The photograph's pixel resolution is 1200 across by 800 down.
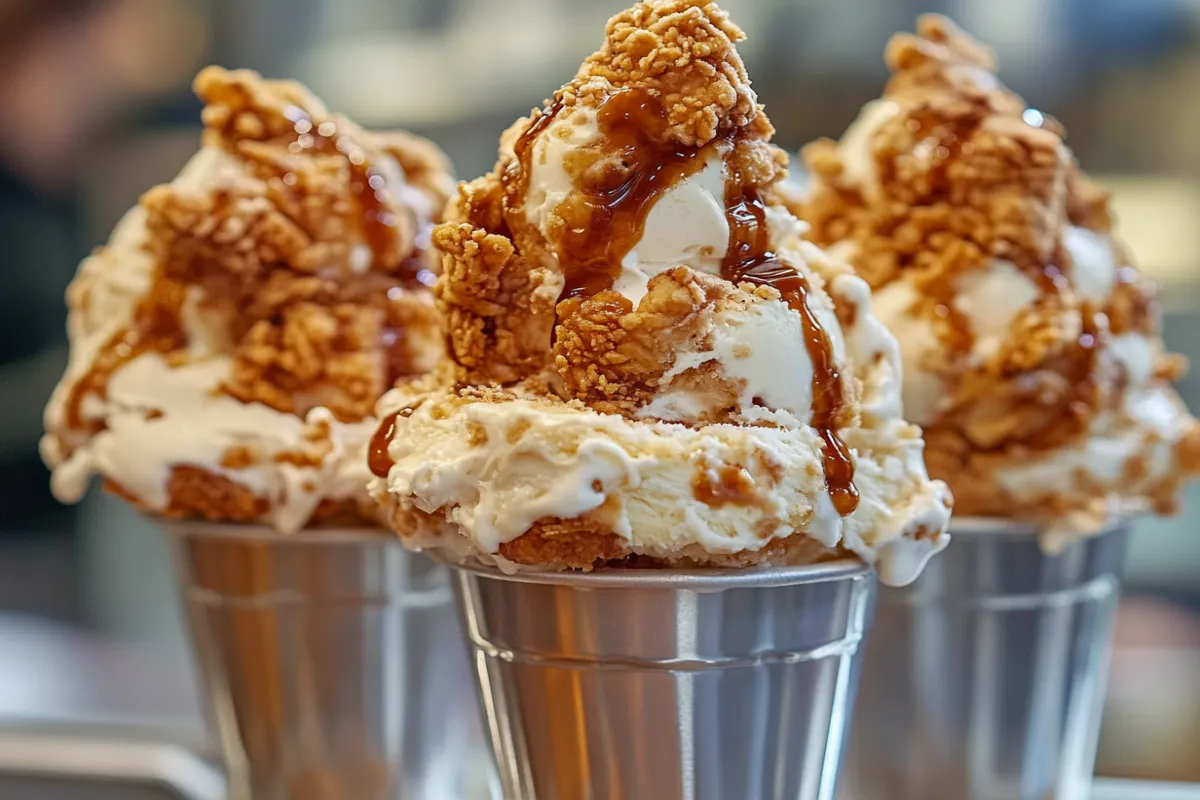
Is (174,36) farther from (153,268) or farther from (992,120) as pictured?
(992,120)

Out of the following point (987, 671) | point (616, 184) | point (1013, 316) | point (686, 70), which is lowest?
→ point (987, 671)

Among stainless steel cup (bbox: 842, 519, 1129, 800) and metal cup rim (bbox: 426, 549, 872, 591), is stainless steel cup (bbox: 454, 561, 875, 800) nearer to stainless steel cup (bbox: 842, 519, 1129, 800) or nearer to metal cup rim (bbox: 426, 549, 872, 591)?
metal cup rim (bbox: 426, 549, 872, 591)

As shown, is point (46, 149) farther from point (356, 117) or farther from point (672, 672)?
point (672, 672)

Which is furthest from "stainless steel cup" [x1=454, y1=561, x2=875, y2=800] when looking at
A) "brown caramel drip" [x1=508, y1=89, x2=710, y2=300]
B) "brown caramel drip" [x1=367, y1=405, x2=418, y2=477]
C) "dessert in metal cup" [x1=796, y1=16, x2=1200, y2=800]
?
"dessert in metal cup" [x1=796, y1=16, x2=1200, y2=800]

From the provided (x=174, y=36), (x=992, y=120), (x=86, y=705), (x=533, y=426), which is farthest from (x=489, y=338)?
(x=174, y=36)

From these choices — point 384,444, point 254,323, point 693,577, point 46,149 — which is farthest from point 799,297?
point 46,149

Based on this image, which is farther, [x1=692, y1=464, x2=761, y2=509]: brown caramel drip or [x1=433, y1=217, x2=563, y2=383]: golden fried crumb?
[x1=433, y1=217, x2=563, y2=383]: golden fried crumb
